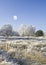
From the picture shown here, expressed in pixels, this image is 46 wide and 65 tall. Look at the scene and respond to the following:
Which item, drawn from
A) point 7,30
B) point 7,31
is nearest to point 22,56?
point 7,31

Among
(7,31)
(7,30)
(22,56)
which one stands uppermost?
(7,30)

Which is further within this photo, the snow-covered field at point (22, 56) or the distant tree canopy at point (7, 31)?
the distant tree canopy at point (7, 31)

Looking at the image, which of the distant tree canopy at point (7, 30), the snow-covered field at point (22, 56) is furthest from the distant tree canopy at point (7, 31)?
the snow-covered field at point (22, 56)

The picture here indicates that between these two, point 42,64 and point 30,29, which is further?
point 30,29

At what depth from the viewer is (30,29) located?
37.0 metres

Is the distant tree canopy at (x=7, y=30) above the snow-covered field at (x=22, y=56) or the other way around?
above

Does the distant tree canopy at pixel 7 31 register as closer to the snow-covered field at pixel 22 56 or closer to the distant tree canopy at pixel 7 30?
the distant tree canopy at pixel 7 30

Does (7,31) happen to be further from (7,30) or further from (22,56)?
(22,56)

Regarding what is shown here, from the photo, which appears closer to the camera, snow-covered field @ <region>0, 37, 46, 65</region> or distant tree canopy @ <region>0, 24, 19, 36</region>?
snow-covered field @ <region>0, 37, 46, 65</region>

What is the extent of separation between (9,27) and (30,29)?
5304mm

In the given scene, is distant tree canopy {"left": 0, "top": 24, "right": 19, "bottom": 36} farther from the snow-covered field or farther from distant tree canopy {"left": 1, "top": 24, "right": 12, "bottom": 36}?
the snow-covered field

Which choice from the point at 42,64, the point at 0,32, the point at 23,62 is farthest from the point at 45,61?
the point at 0,32

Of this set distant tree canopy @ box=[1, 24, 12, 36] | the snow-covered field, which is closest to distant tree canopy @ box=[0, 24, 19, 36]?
distant tree canopy @ box=[1, 24, 12, 36]

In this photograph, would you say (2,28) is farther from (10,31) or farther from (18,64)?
(18,64)
